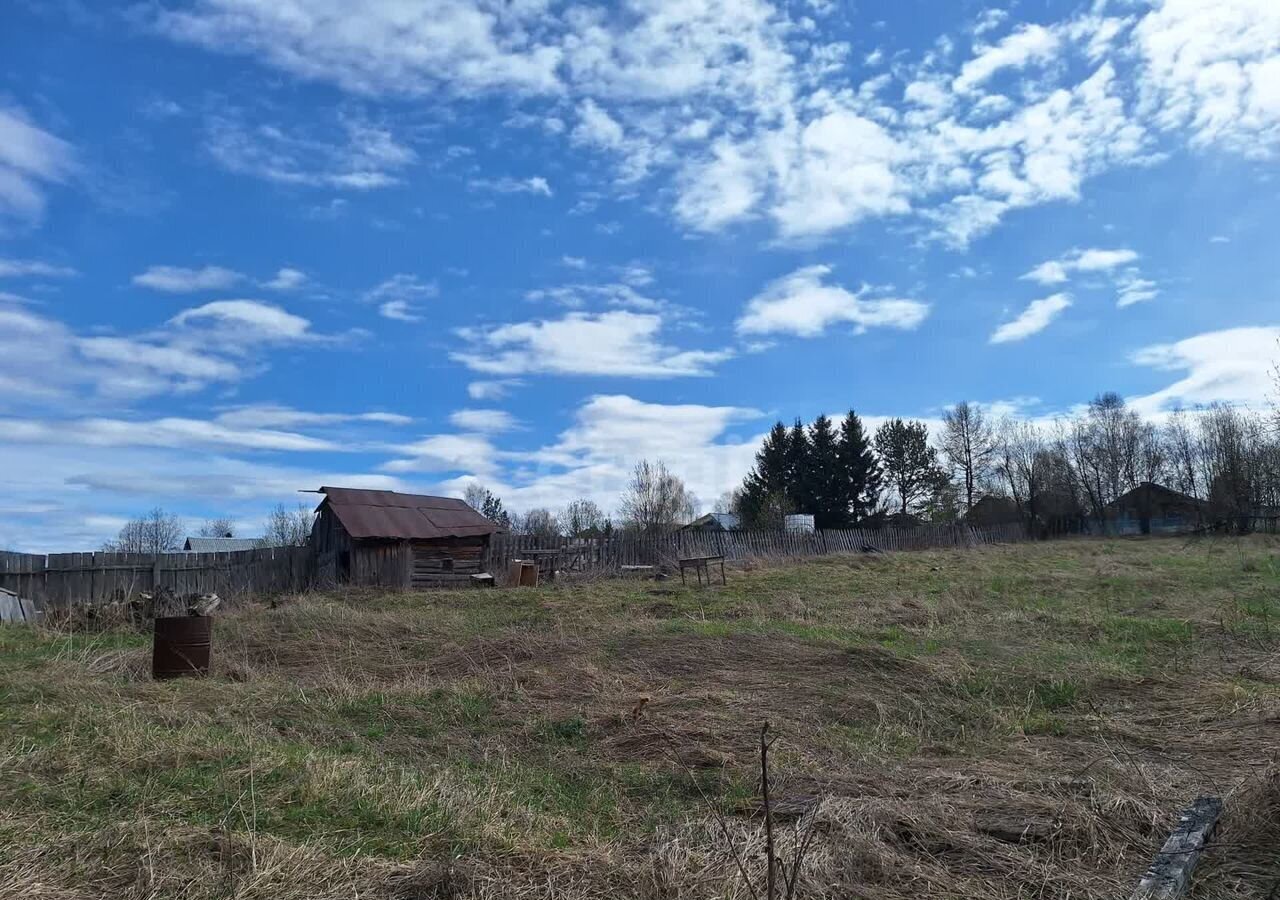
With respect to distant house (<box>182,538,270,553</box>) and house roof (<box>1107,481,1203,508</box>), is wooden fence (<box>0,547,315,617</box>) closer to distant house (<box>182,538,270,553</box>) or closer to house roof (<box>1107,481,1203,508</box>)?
distant house (<box>182,538,270,553</box>)

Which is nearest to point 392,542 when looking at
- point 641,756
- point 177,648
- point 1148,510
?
point 177,648

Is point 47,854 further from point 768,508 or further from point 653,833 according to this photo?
point 768,508

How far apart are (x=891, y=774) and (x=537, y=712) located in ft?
10.8

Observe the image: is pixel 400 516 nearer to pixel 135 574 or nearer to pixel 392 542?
pixel 392 542

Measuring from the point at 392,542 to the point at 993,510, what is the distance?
4887cm

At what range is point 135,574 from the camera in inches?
698

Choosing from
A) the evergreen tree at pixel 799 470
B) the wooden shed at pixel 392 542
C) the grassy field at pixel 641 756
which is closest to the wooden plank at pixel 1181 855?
the grassy field at pixel 641 756

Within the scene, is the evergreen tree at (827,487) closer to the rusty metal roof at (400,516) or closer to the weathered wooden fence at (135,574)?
the rusty metal roof at (400,516)

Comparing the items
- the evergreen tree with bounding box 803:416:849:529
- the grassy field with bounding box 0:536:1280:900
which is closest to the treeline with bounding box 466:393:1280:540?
the evergreen tree with bounding box 803:416:849:529

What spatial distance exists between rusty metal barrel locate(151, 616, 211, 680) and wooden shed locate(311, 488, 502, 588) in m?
13.5

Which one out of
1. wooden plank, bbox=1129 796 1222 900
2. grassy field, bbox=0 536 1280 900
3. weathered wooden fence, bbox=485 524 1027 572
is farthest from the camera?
weathered wooden fence, bbox=485 524 1027 572

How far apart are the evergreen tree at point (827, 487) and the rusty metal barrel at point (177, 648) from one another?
46.5 meters

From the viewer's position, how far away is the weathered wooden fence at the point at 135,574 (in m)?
16.2

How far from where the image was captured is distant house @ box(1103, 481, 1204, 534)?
2063 inches
